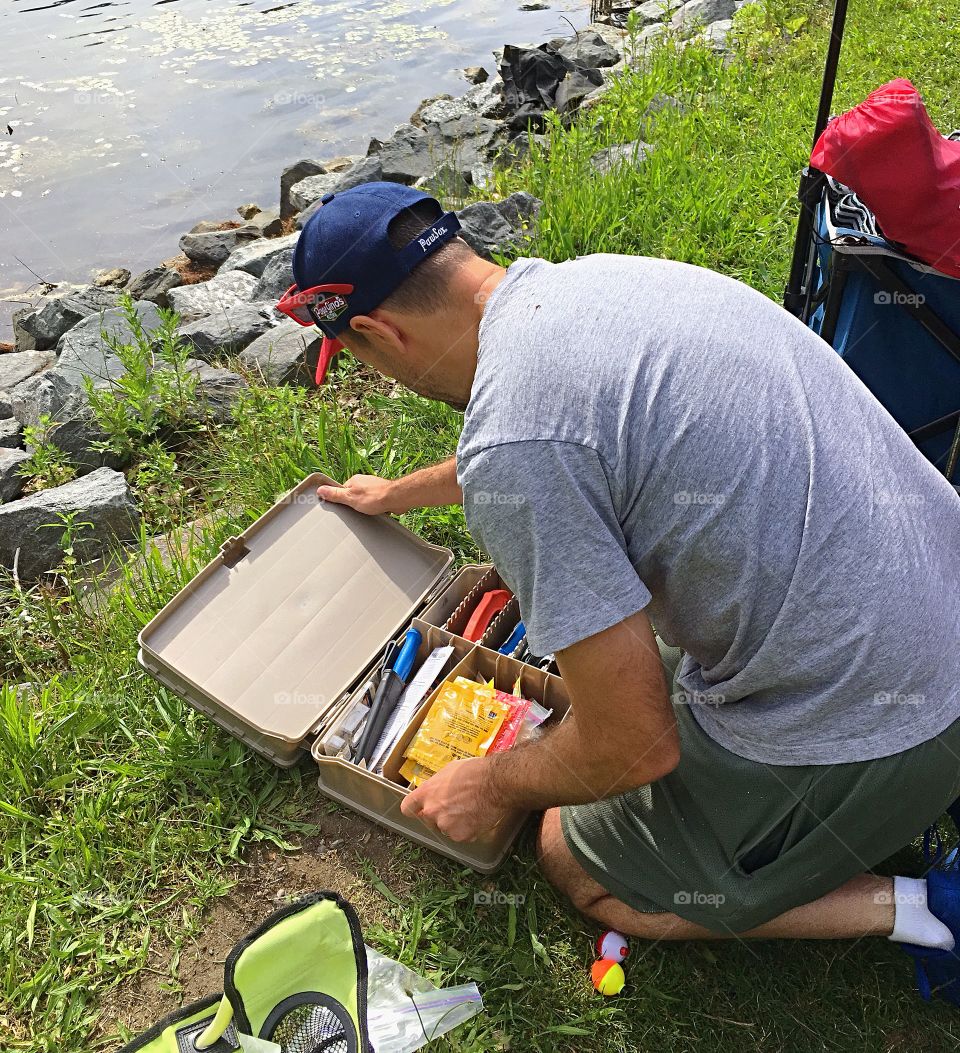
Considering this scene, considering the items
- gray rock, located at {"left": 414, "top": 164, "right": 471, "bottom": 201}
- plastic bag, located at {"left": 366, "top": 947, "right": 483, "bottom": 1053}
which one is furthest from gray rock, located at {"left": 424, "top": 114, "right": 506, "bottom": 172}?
plastic bag, located at {"left": 366, "top": 947, "right": 483, "bottom": 1053}

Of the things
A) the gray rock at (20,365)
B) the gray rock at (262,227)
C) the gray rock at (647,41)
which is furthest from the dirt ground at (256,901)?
the gray rock at (647,41)

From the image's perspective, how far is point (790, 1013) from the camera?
196 centimetres

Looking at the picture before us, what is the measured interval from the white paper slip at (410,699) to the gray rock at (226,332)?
2.74m

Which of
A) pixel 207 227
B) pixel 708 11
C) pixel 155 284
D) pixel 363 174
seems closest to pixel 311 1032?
pixel 155 284

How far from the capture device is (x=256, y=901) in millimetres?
2285

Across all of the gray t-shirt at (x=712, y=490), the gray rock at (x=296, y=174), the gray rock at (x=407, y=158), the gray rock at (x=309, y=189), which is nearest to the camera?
the gray t-shirt at (x=712, y=490)

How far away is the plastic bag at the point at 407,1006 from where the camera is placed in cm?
189

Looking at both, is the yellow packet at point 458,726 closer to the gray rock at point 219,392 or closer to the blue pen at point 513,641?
the blue pen at point 513,641

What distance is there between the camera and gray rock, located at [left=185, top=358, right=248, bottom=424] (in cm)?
393

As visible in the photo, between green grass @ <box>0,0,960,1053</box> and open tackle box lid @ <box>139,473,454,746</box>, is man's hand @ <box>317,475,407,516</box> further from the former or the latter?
green grass @ <box>0,0,960,1053</box>

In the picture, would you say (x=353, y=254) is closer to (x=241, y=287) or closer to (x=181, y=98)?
(x=241, y=287)

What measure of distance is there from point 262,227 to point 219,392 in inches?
160

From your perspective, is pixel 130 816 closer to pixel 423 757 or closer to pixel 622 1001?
pixel 423 757

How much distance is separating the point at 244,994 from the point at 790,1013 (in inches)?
46.2
